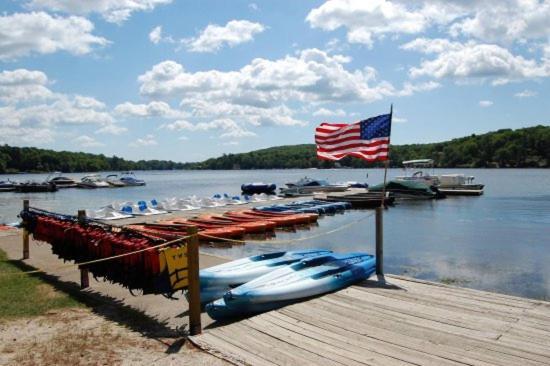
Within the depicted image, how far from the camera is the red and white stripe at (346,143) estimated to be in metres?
9.54

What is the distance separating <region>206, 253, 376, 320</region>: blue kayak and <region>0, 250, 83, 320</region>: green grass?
275 centimetres

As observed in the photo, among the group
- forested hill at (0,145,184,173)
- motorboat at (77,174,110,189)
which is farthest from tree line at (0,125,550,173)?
motorboat at (77,174,110,189)

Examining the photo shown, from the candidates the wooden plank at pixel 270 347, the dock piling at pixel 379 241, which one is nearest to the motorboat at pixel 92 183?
the dock piling at pixel 379 241

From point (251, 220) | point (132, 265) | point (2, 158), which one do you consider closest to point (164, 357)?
point (132, 265)

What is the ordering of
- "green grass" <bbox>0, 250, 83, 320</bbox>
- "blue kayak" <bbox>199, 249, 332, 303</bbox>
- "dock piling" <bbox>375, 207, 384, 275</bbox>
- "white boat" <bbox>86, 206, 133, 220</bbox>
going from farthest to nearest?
"white boat" <bbox>86, 206, 133, 220</bbox> < "dock piling" <bbox>375, 207, 384, 275</bbox> < "blue kayak" <bbox>199, 249, 332, 303</bbox> < "green grass" <bbox>0, 250, 83, 320</bbox>

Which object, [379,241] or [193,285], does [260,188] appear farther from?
[193,285]

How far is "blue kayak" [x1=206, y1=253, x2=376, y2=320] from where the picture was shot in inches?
272

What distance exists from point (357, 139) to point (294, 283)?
3.48m

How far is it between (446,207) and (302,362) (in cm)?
3538

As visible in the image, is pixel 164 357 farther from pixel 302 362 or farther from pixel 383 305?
pixel 383 305

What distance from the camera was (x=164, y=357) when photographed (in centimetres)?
554

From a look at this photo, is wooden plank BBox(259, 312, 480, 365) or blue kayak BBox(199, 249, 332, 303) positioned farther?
blue kayak BBox(199, 249, 332, 303)

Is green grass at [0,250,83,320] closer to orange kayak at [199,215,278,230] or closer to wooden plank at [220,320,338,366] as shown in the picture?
wooden plank at [220,320,338,366]

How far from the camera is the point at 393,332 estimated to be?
20.0 ft
